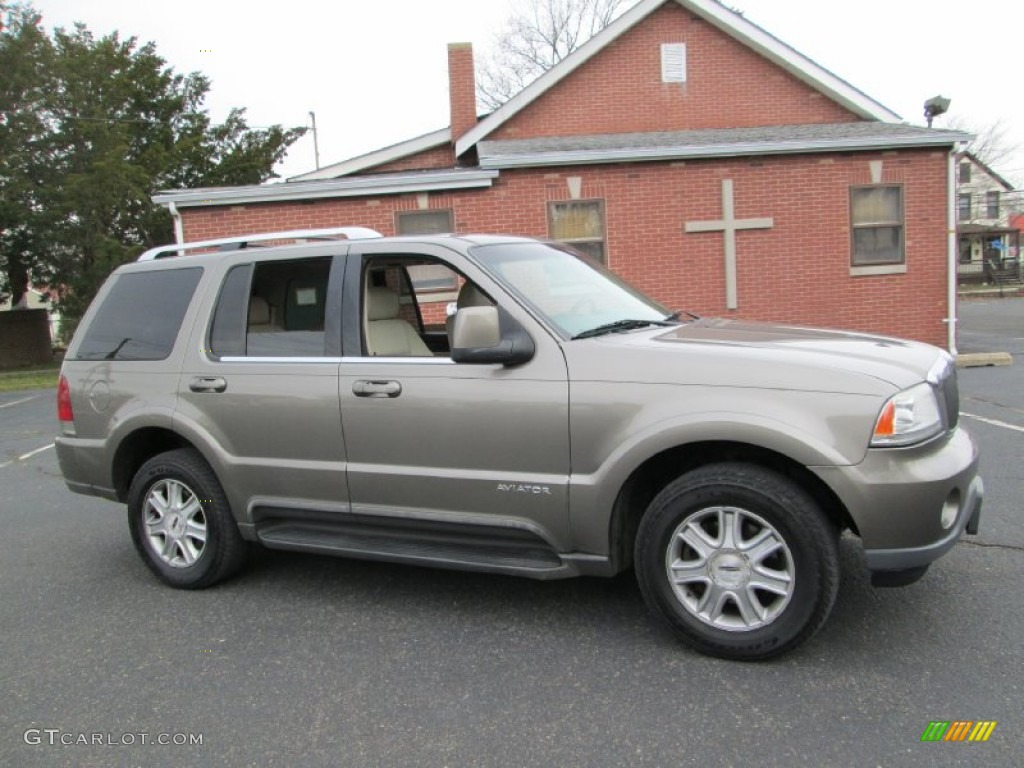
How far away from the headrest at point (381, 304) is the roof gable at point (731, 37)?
36.8ft

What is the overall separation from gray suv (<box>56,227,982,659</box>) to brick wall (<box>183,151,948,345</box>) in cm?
809

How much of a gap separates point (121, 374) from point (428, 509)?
209 centimetres

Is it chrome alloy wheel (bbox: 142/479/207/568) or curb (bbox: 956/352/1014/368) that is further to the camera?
curb (bbox: 956/352/1014/368)

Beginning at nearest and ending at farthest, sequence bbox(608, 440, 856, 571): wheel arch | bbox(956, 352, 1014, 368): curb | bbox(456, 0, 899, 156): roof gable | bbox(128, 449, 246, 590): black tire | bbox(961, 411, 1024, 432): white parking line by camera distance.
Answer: bbox(608, 440, 856, 571): wheel arch < bbox(128, 449, 246, 590): black tire < bbox(961, 411, 1024, 432): white parking line < bbox(956, 352, 1014, 368): curb < bbox(456, 0, 899, 156): roof gable

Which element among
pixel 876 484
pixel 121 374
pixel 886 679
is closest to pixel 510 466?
pixel 876 484

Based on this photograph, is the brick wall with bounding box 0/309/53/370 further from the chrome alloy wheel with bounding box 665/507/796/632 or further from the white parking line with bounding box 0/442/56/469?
the chrome alloy wheel with bounding box 665/507/796/632

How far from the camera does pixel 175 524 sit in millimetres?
4492

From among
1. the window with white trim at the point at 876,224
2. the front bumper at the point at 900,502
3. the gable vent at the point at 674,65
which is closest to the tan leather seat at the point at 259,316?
the front bumper at the point at 900,502

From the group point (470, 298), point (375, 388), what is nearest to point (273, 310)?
point (375, 388)

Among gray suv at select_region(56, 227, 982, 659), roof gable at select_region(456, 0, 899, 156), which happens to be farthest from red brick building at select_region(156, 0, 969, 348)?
gray suv at select_region(56, 227, 982, 659)

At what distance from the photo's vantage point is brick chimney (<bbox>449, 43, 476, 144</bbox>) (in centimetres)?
1575

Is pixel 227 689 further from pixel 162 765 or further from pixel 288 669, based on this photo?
pixel 162 765

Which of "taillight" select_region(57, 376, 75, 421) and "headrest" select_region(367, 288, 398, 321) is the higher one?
"headrest" select_region(367, 288, 398, 321)

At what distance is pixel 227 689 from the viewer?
3311 mm
